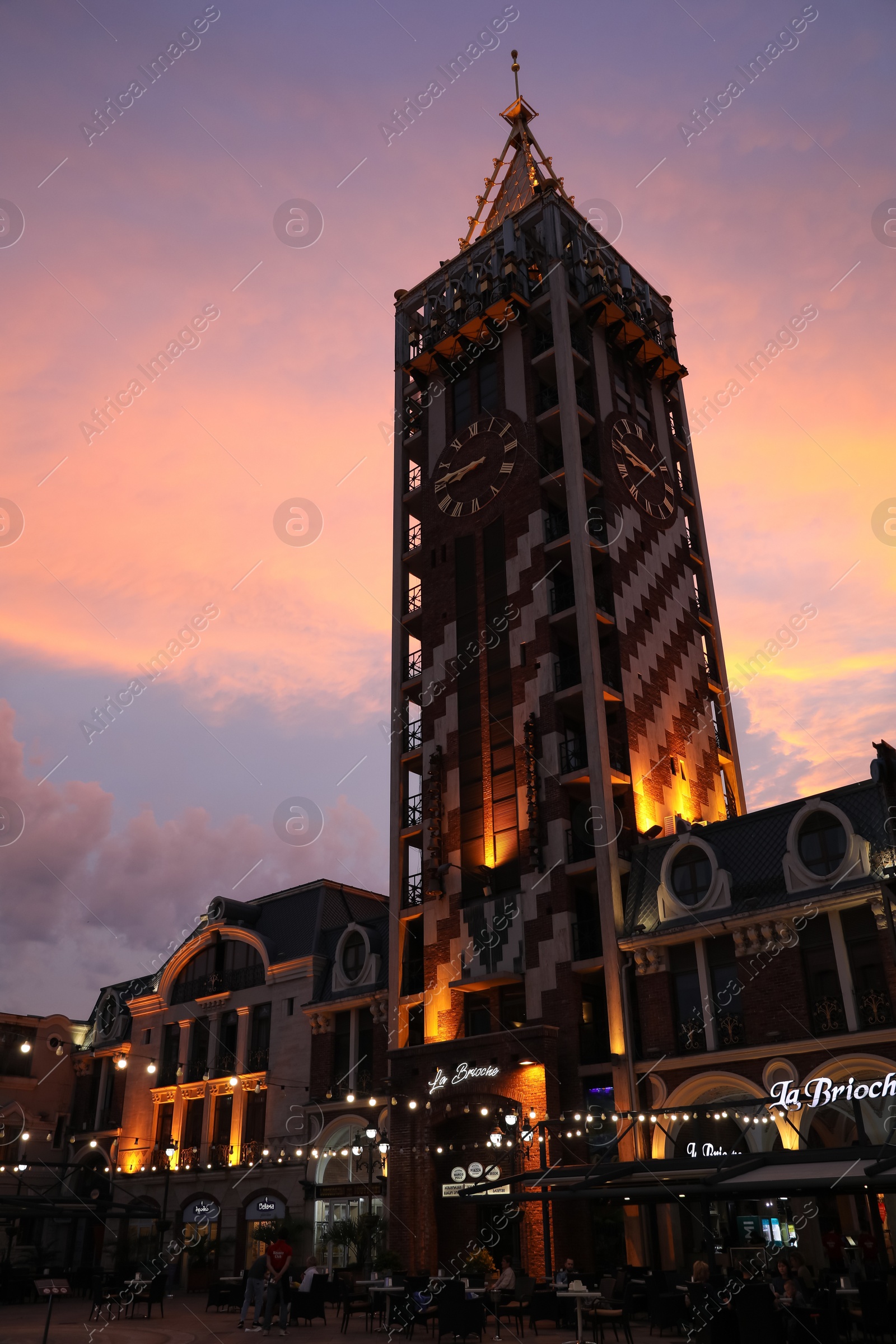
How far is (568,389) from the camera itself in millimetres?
43188

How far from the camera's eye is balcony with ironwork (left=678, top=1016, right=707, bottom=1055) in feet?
104

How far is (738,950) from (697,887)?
9.15 ft

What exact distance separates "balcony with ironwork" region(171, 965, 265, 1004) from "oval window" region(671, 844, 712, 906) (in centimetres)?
2271

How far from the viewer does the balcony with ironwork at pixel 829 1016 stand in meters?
28.9

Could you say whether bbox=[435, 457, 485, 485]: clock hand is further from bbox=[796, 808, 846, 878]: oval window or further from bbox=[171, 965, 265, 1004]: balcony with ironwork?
bbox=[171, 965, 265, 1004]: balcony with ironwork

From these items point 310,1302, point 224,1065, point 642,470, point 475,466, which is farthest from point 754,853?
point 224,1065

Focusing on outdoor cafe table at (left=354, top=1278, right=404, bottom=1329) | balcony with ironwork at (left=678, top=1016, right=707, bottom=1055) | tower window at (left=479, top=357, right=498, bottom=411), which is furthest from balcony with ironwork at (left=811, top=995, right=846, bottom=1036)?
tower window at (left=479, top=357, right=498, bottom=411)

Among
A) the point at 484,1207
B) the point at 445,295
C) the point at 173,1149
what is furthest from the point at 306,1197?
the point at 445,295

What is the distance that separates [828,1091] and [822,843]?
7019mm

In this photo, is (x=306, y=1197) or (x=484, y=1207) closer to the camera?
(x=484, y=1207)

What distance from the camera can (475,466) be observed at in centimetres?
4572

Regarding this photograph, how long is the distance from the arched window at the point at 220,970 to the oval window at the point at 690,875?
2271cm

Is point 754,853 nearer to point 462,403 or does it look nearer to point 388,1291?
point 388,1291

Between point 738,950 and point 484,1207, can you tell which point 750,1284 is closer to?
point 738,950
